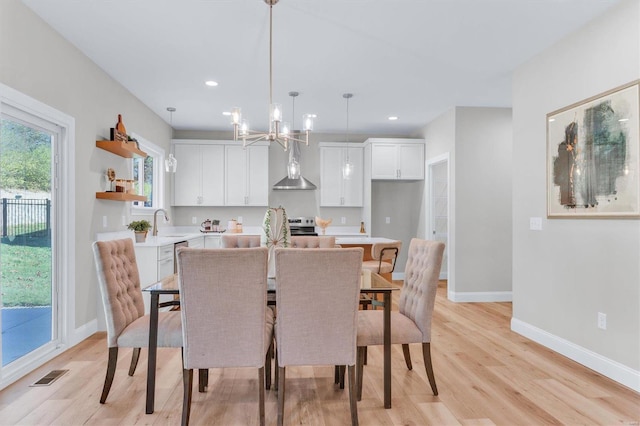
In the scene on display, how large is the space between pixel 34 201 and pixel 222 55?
1.94 meters

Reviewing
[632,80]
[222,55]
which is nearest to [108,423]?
[222,55]

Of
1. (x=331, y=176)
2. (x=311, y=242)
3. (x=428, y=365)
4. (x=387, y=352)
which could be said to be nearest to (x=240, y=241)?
(x=311, y=242)

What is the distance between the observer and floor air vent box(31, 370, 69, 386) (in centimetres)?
259

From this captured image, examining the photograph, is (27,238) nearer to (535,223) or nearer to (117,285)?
(117,285)

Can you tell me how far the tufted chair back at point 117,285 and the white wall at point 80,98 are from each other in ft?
3.98

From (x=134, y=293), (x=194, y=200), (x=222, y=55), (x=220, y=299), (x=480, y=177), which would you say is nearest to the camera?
(x=220, y=299)

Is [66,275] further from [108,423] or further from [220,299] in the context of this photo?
[220,299]

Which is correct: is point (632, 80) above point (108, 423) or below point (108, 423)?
above

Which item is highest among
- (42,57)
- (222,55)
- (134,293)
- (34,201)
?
(222,55)

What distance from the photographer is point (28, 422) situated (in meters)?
2.10

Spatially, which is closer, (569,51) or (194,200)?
(569,51)

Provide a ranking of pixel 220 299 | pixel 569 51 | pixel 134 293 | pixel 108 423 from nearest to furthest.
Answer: pixel 220 299 < pixel 108 423 < pixel 134 293 < pixel 569 51

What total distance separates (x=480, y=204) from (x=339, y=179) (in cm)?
236

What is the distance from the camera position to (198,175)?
250 inches
